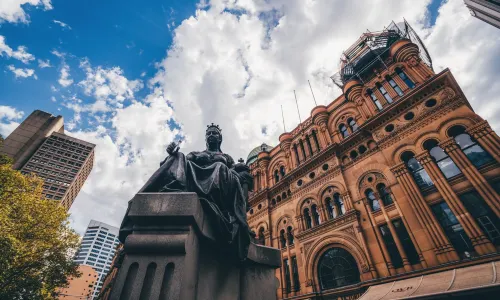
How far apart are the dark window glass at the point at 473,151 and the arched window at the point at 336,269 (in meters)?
8.63

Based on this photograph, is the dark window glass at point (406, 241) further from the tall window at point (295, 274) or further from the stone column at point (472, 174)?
the tall window at point (295, 274)

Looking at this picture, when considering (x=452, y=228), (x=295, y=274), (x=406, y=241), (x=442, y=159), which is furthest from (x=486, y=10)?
(x=295, y=274)

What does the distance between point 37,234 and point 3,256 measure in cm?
386

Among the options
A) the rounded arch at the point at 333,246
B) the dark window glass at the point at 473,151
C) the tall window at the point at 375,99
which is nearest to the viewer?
the dark window glass at the point at 473,151

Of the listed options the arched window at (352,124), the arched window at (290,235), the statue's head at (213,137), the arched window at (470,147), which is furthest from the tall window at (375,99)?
the statue's head at (213,137)

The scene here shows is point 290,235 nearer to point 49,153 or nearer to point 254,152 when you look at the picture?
point 254,152

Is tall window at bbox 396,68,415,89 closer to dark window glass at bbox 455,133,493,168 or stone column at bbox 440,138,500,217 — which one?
dark window glass at bbox 455,133,493,168

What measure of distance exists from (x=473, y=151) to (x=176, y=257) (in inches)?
635

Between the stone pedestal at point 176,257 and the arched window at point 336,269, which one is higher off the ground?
the arched window at point 336,269

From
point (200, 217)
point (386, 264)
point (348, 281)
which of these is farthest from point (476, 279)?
point (200, 217)

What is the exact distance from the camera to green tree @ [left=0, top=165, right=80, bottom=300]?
11.4m

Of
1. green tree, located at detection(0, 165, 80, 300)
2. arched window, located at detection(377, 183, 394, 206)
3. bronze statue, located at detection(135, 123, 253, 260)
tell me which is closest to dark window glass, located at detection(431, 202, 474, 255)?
arched window, located at detection(377, 183, 394, 206)

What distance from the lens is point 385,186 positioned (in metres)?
14.9

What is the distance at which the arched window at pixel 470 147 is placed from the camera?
1177 cm
